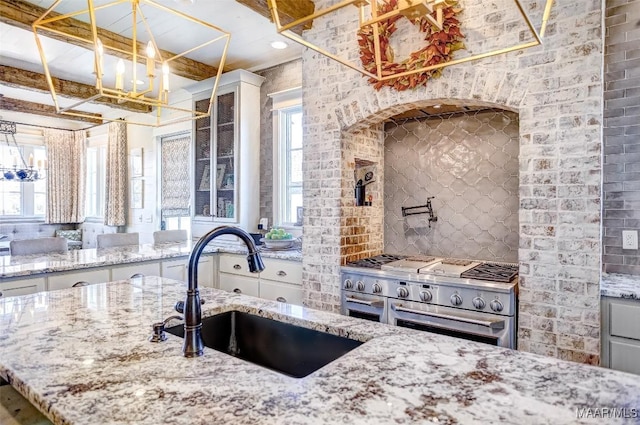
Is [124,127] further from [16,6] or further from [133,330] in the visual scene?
[133,330]

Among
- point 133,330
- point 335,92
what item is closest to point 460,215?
point 335,92

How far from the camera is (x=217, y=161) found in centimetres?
449

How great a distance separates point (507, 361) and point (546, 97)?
66.2 inches

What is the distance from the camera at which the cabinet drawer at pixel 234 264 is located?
12.1ft

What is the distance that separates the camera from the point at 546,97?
86.0 inches

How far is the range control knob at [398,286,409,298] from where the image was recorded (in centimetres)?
259

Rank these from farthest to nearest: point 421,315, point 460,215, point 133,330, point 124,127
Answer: point 124,127
point 460,215
point 421,315
point 133,330

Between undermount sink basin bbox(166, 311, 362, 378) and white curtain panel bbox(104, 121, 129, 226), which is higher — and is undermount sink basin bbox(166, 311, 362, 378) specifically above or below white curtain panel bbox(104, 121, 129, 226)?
below

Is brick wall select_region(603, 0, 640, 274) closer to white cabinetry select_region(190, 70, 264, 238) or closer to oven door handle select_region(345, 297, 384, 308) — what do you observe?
oven door handle select_region(345, 297, 384, 308)

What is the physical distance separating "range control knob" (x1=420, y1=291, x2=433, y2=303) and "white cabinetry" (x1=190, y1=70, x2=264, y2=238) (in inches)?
89.7

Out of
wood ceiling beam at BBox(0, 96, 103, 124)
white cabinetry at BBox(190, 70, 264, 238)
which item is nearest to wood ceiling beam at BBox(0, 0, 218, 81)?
white cabinetry at BBox(190, 70, 264, 238)

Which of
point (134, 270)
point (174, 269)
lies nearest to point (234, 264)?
point (174, 269)

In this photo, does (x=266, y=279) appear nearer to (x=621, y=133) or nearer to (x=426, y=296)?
(x=426, y=296)
